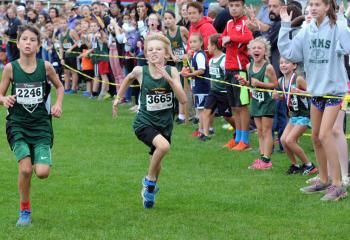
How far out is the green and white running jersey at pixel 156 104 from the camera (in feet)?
26.2

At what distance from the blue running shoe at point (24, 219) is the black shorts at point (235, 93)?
5119mm

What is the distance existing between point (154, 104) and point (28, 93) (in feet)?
4.47

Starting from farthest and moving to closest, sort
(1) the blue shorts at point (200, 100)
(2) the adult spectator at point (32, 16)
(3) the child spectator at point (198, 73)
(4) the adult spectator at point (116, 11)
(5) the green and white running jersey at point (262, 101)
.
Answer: (2) the adult spectator at point (32, 16)
(4) the adult spectator at point (116, 11)
(1) the blue shorts at point (200, 100)
(3) the child spectator at point (198, 73)
(5) the green and white running jersey at point (262, 101)


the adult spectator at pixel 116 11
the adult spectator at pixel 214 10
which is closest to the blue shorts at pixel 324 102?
the adult spectator at pixel 214 10

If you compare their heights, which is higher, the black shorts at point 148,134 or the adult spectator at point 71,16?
the black shorts at point 148,134

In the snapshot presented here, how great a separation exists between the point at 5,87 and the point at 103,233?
5.84 feet

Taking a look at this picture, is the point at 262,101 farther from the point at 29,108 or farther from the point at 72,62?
the point at 72,62

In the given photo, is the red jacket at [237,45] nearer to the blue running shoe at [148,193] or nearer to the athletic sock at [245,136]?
the athletic sock at [245,136]

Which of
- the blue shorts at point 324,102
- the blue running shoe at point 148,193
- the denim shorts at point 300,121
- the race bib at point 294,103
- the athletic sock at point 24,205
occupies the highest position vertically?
the blue shorts at point 324,102

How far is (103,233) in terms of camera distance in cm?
693

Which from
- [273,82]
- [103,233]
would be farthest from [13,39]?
[103,233]

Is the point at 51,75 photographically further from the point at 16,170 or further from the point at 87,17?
the point at 87,17

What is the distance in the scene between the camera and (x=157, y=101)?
7977mm

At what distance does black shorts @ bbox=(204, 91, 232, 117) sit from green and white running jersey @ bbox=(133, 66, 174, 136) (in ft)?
14.7
